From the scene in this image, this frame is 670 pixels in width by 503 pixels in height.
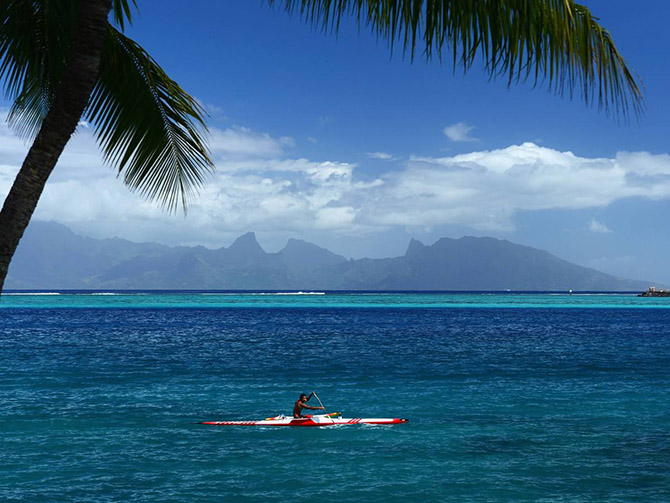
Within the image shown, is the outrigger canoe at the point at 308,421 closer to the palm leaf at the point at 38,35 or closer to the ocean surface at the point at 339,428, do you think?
the ocean surface at the point at 339,428

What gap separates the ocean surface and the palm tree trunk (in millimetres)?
15638

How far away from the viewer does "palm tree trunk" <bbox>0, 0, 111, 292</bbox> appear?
621 cm

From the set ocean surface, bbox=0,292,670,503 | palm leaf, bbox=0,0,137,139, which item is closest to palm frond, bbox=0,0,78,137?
Result: palm leaf, bbox=0,0,137,139

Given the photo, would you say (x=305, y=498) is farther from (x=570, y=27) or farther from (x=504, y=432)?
(x=570, y=27)

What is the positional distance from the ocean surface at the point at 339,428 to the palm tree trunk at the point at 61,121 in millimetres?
15638

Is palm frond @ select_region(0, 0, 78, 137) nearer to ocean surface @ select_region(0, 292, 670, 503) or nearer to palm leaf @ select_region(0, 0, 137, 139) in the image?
palm leaf @ select_region(0, 0, 137, 139)

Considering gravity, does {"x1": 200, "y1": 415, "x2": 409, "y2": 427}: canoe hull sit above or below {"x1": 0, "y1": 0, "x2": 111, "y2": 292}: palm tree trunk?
below

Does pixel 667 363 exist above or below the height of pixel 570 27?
below

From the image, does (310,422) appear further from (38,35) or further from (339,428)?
(38,35)

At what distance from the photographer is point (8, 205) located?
6.21 metres

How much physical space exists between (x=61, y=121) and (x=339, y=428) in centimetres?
2506

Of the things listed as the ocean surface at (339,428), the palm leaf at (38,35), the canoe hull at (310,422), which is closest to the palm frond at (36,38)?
the palm leaf at (38,35)

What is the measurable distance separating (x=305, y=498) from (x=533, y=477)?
7663mm

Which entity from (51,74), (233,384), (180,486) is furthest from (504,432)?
(51,74)
